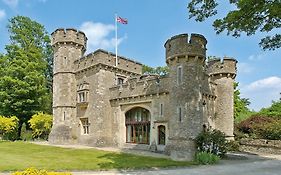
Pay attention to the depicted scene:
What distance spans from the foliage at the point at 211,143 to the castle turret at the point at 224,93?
582cm

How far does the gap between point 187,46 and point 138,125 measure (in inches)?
355

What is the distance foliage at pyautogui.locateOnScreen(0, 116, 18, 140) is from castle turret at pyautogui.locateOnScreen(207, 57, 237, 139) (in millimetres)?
21254

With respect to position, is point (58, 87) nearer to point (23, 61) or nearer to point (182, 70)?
point (23, 61)

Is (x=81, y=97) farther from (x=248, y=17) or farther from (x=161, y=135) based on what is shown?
(x=248, y=17)

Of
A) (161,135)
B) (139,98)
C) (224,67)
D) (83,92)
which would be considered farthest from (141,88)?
(224,67)

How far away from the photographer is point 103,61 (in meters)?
24.2

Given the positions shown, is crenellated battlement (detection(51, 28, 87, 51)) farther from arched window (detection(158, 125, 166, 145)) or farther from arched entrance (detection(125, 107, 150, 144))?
arched window (detection(158, 125, 166, 145))

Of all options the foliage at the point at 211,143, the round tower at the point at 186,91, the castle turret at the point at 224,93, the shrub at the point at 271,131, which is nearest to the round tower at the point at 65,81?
the round tower at the point at 186,91

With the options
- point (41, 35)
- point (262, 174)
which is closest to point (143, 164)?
point (262, 174)

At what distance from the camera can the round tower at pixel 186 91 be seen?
53.7 feet

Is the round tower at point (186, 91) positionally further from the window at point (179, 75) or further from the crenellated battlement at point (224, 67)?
the crenellated battlement at point (224, 67)

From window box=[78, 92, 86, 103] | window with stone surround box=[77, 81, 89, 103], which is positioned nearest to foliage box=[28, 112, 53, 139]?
window with stone surround box=[77, 81, 89, 103]

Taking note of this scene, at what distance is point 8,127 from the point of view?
96.3 ft

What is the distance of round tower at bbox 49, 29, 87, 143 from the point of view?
86.4 feet
